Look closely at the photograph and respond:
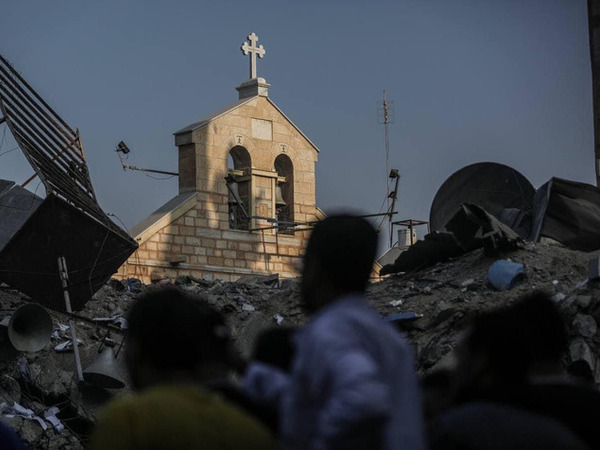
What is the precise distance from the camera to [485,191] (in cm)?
1916

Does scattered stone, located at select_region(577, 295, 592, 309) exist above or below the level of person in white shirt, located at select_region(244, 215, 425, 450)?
below

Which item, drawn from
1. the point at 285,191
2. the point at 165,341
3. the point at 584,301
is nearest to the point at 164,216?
the point at 285,191

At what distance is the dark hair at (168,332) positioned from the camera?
9.71 feet

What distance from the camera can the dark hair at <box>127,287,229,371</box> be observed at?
2959 mm

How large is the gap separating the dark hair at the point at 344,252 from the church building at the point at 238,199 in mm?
24743

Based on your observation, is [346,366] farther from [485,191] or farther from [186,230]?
[186,230]

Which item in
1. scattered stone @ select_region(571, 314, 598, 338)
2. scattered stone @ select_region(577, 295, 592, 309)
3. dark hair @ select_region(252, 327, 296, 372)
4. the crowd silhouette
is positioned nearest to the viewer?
the crowd silhouette

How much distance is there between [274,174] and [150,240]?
3399mm

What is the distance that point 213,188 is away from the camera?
29094mm

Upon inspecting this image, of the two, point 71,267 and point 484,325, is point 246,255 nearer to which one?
point 71,267

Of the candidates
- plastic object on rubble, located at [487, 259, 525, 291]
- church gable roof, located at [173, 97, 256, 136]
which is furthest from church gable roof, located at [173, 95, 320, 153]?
plastic object on rubble, located at [487, 259, 525, 291]

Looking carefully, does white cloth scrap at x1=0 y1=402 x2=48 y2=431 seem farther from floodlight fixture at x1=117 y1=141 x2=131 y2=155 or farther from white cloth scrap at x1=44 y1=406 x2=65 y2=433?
floodlight fixture at x1=117 y1=141 x2=131 y2=155

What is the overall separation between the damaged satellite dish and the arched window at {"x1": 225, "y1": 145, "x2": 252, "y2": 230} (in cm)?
1022

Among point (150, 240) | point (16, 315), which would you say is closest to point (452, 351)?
point (16, 315)
